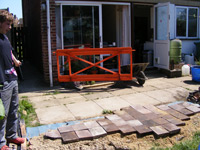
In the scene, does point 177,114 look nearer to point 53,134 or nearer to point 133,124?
point 133,124

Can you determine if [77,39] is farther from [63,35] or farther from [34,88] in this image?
[34,88]

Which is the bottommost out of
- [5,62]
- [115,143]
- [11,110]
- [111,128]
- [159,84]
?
[115,143]

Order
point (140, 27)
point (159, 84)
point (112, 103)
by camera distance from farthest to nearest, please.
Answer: point (140, 27) → point (159, 84) → point (112, 103)

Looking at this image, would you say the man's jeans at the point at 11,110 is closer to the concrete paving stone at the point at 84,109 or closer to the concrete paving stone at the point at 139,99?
the concrete paving stone at the point at 84,109

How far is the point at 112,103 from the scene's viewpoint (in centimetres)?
575

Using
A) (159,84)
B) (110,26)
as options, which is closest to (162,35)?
(159,84)

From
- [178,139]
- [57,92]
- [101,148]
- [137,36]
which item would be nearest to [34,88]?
[57,92]

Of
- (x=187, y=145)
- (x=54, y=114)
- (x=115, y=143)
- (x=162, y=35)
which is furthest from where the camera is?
(x=162, y=35)

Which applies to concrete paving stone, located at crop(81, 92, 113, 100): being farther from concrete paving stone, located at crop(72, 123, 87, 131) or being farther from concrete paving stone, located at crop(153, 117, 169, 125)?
concrete paving stone, located at crop(153, 117, 169, 125)

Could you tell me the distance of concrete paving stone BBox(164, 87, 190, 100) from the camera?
6164 millimetres

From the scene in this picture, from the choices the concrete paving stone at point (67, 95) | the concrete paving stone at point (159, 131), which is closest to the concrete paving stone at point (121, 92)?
the concrete paving stone at point (67, 95)

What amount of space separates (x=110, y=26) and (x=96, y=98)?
5.17 m

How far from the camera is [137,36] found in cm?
1237

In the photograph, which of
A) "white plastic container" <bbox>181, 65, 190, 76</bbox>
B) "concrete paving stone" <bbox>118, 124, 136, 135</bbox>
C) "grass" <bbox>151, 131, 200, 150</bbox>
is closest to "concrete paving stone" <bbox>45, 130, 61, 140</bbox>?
"concrete paving stone" <bbox>118, 124, 136, 135</bbox>
